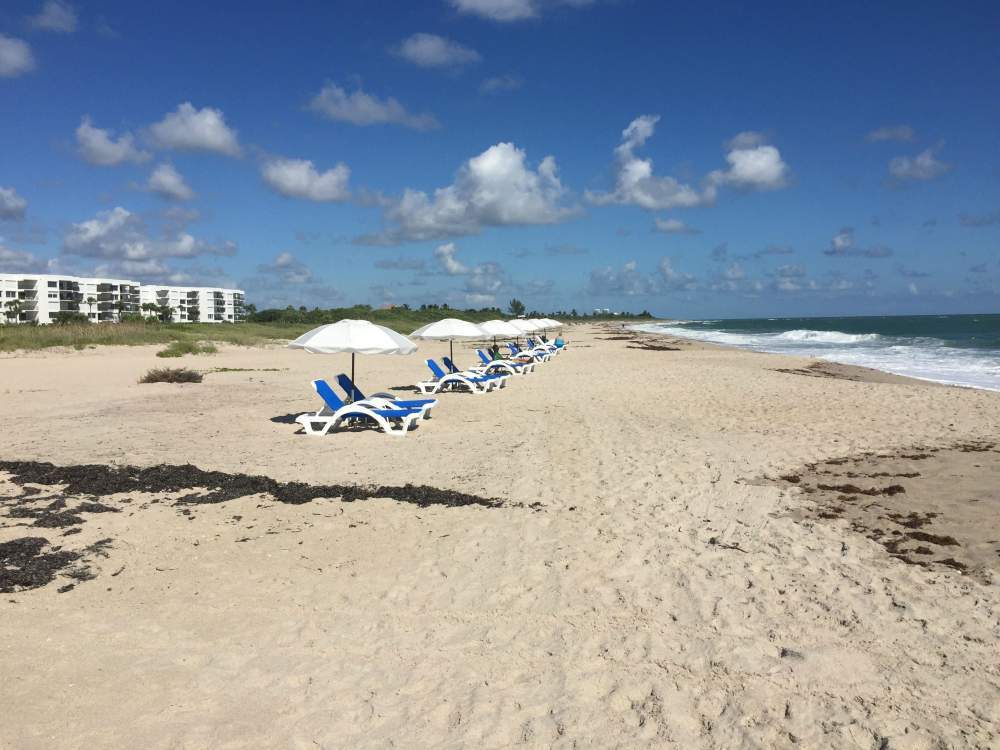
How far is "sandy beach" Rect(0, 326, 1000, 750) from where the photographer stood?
3.19 m

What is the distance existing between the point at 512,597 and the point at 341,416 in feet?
19.2

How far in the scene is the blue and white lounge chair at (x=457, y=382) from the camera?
48.6ft

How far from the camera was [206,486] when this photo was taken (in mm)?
6930

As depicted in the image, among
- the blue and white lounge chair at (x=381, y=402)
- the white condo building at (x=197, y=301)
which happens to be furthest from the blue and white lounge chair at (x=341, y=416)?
the white condo building at (x=197, y=301)

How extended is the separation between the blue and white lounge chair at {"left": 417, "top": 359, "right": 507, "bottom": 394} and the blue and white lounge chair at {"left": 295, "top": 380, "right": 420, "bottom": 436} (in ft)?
15.0

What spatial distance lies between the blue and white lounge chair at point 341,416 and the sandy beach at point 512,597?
429 millimetres

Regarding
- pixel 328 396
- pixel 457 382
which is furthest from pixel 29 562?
pixel 457 382

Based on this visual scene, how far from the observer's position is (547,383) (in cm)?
1736

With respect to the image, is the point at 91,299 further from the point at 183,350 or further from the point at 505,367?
the point at 505,367

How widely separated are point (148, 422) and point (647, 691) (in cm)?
959

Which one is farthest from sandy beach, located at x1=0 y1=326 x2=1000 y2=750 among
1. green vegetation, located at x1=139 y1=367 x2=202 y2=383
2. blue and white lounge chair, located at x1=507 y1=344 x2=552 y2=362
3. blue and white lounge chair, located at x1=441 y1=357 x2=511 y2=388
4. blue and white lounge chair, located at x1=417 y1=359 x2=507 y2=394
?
blue and white lounge chair, located at x1=507 y1=344 x2=552 y2=362

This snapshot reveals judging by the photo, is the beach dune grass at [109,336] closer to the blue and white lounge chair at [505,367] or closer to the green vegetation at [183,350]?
the green vegetation at [183,350]

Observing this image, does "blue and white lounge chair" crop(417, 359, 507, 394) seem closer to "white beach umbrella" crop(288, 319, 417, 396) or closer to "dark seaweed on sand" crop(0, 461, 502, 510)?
"white beach umbrella" crop(288, 319, 417, 396)

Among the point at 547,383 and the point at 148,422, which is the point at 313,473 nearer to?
the point at 148,422
